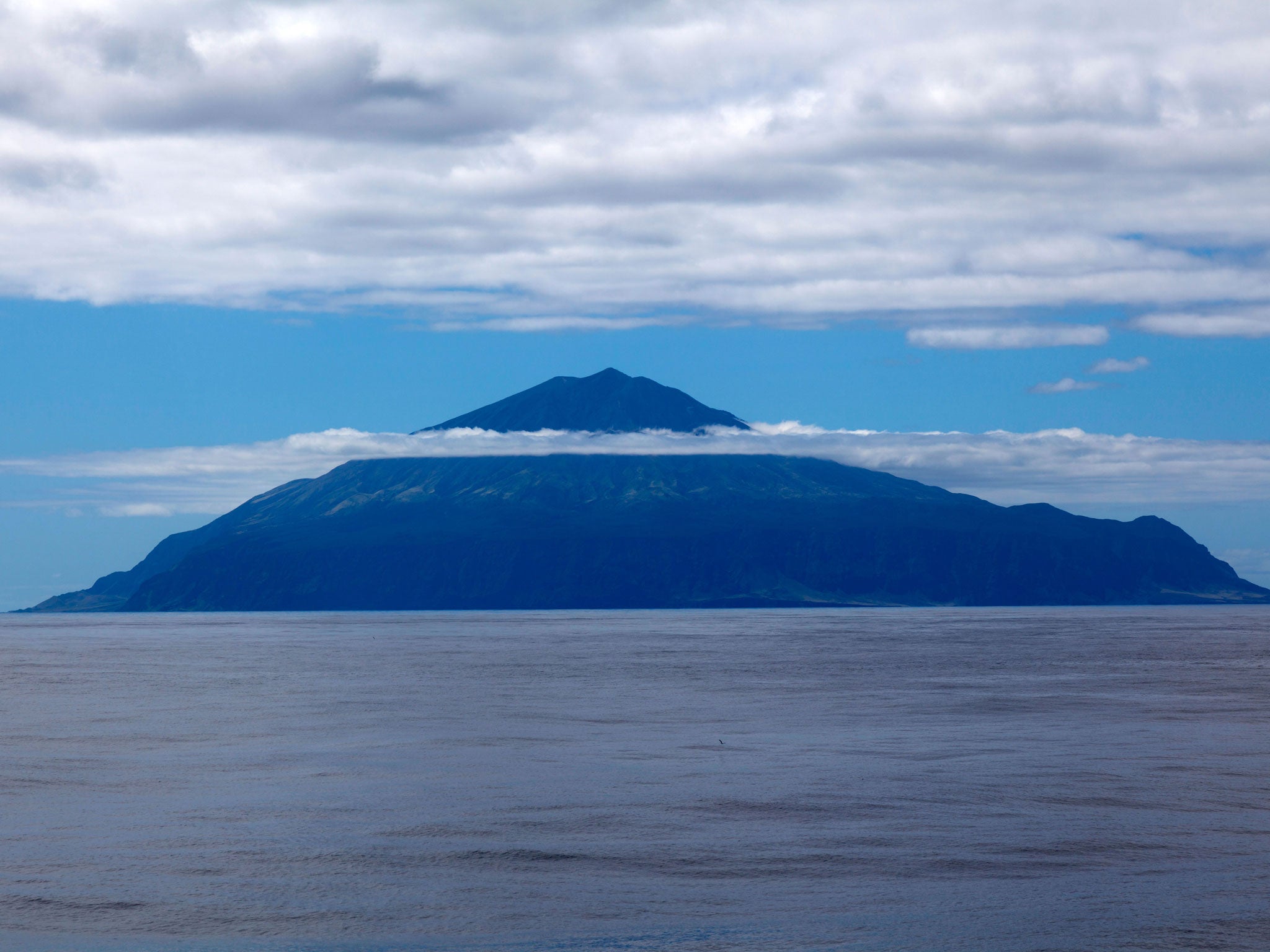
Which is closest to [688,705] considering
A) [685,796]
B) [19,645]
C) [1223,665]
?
[685,796]

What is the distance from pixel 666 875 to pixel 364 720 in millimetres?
32258

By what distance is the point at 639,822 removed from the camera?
3053 centimetres

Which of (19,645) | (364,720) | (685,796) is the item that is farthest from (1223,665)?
(19,645)

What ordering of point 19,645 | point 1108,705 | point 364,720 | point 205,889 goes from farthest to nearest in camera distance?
point 19,645
point 1108,705
point 364,720
point 205,889

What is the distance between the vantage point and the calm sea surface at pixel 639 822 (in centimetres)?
2205

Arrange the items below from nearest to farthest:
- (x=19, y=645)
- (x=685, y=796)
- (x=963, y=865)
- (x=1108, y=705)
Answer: (x=963, y=865) < (x=685, y=796) < (x=1108, y=705) < (x=19, y=645)

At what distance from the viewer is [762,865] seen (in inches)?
1038

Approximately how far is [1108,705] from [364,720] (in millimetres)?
31783

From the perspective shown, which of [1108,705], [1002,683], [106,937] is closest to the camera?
[106,937]

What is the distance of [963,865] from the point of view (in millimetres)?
26125

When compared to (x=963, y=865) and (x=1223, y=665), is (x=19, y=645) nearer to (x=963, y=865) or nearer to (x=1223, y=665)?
(x=1223, y=665)

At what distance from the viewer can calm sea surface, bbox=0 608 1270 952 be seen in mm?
22047

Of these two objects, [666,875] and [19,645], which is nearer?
[666,875]

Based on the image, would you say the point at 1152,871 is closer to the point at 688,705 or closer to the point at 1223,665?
the point at 688,705
